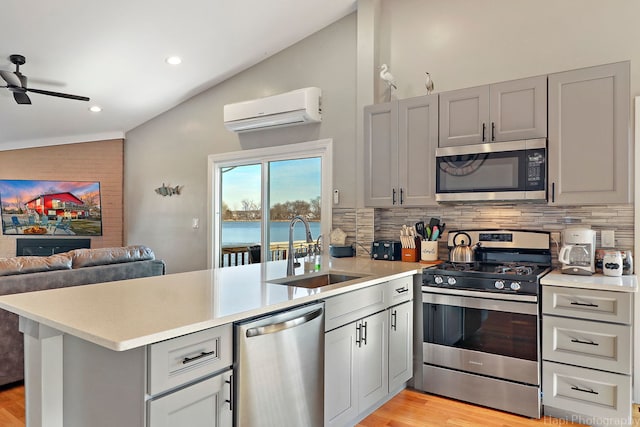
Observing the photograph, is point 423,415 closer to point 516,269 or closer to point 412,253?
point 516,269

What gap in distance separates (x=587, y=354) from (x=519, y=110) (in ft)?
5.34

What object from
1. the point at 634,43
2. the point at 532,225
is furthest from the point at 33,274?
the point at 634,43

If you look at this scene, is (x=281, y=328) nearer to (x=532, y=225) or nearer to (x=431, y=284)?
(x=431, y=284)

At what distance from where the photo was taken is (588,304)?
246cm

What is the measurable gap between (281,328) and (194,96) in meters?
4.26

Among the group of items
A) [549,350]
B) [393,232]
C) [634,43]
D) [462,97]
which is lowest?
[549,350]

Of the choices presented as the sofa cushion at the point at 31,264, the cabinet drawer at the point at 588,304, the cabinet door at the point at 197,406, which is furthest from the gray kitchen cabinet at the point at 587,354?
the sofa cushion at the point at 31,264

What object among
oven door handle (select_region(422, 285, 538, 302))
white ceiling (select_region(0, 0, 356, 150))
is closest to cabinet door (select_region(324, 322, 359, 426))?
oven door handle (select_region(422, 285, 538, 302))

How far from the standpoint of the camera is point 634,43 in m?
2.87

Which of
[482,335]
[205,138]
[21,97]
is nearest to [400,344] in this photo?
[482,335]

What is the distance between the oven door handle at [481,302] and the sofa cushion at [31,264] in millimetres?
2695

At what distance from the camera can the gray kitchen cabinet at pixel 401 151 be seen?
332cm

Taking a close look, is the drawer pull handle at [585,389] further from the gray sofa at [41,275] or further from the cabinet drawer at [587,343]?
the gray sofa at [41,275]

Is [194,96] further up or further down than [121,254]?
further up
